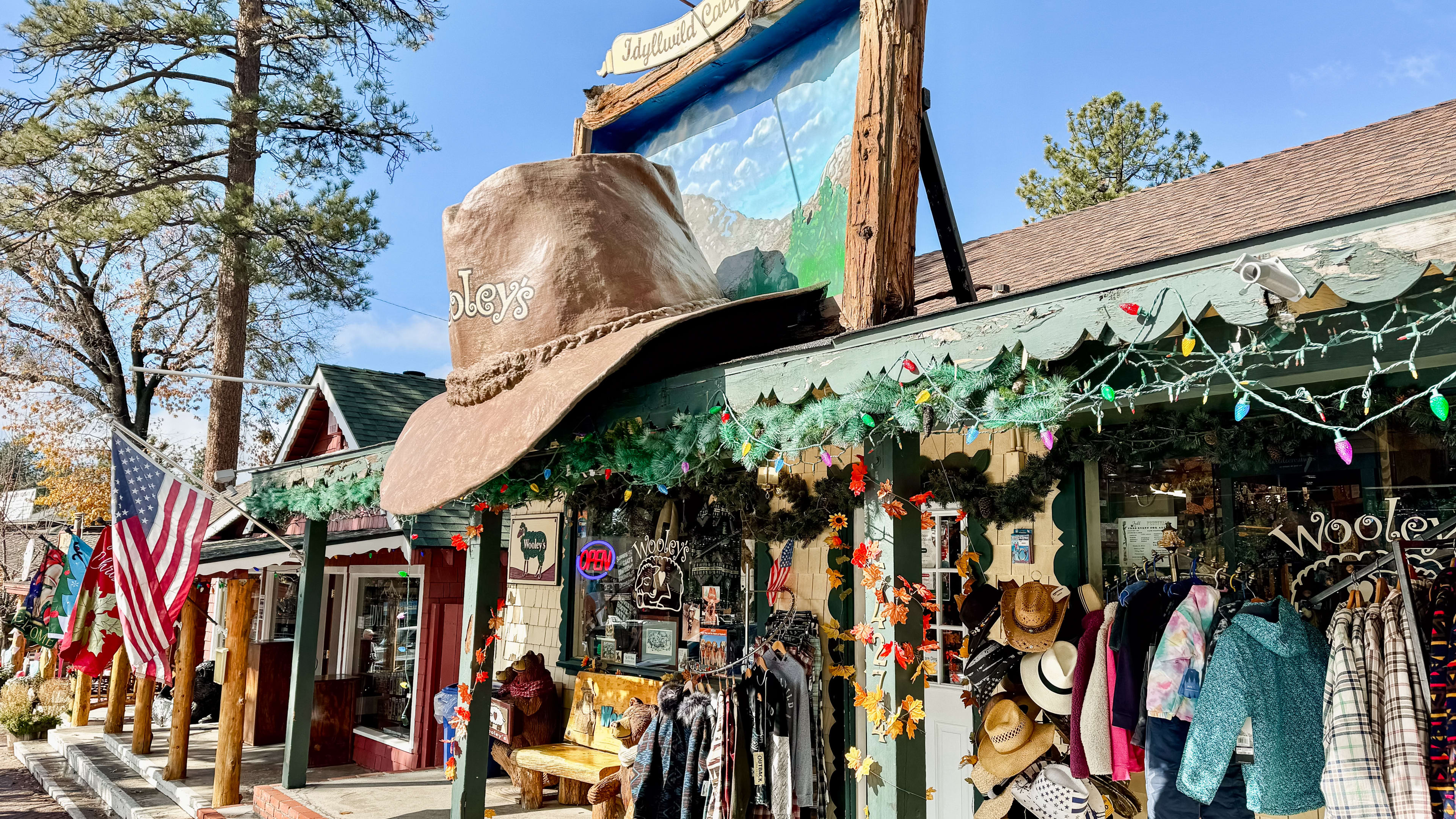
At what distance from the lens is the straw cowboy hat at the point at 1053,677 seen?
5.16m

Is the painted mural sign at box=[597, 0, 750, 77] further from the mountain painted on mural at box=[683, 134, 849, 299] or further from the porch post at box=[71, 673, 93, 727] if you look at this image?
the porch post at box=[71, 673, 93, 727]

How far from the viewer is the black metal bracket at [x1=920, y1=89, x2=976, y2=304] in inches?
219

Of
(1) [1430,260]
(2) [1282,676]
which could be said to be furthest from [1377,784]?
(1) [1430,260]

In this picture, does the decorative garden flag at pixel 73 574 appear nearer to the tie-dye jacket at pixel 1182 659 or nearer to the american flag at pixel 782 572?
the american flag at pixel 782 572

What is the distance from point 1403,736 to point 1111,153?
24739mm

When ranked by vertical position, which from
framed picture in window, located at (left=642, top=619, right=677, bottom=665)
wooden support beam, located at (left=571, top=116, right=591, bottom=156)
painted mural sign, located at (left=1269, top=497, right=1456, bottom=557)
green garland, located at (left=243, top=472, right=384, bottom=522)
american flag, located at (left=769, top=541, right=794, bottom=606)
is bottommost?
framed picture in window, located at (left=642, top=619, right=677, bottom=665)

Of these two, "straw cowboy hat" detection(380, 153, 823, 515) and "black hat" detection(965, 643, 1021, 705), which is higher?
"straw cowboy hat" detection(380, 153, 823, 515)

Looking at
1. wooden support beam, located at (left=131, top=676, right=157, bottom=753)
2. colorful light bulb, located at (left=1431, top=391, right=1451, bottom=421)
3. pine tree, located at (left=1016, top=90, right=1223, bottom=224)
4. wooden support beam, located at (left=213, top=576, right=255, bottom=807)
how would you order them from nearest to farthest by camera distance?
colorful light bulb, located at (left=1431, top=391, right=1451, bottom=421)
wooden support beam, located at (left=213, top=576, right=255, bottom=807)
wooden support beam, located at (left=131, top=676, right=157, bottom=753)
pine tree, located at (left=1016, top=90, right=1223, bottom=224)

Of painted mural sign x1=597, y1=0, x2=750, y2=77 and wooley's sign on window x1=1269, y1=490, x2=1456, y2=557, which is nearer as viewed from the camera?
wooley's sign on window x1=1269, y1=490, x2=1456, y2=557

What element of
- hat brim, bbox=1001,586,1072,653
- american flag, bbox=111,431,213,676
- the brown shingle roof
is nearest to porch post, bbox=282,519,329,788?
american flag, bbox=111,431,213,676

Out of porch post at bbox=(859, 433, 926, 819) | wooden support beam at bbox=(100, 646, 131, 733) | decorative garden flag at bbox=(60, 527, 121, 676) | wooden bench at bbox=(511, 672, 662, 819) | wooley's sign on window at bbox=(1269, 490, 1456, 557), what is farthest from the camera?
wooden support beam at bbox=(100, 646, 131, 733)

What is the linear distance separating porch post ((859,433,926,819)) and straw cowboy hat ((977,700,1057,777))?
6.00 feet

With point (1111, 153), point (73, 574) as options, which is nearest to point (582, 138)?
point (73, 574)

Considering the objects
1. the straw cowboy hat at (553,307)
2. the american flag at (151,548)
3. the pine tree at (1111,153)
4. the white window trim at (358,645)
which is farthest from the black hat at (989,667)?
the pine tree at (1111,153)
